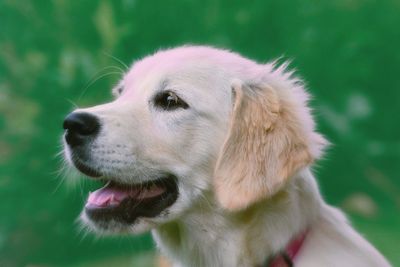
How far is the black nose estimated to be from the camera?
8.96 ft

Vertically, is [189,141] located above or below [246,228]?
above

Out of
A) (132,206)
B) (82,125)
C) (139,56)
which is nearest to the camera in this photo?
(82,125)

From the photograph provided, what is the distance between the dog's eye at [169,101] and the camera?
2.88 m

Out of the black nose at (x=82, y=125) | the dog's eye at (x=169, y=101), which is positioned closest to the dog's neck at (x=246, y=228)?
the dog's eye at (x=169, y=101)

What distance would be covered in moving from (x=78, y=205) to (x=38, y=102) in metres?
0.73

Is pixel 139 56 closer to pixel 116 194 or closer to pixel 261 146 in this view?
pixel 116 194

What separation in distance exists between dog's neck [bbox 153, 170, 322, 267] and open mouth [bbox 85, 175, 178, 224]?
115mm

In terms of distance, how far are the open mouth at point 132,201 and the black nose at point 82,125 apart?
21 cm

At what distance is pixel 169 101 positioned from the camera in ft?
9.47

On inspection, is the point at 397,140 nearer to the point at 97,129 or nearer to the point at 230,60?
the point at 230,60

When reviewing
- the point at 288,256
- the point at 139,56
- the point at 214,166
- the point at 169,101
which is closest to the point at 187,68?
the point at 169,101

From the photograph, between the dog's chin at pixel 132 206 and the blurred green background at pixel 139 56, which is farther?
the blurred green background at pixel 139 56

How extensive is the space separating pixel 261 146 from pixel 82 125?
24.8 inches

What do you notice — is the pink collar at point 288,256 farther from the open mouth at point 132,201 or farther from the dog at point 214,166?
the open mouth at point 132,201
